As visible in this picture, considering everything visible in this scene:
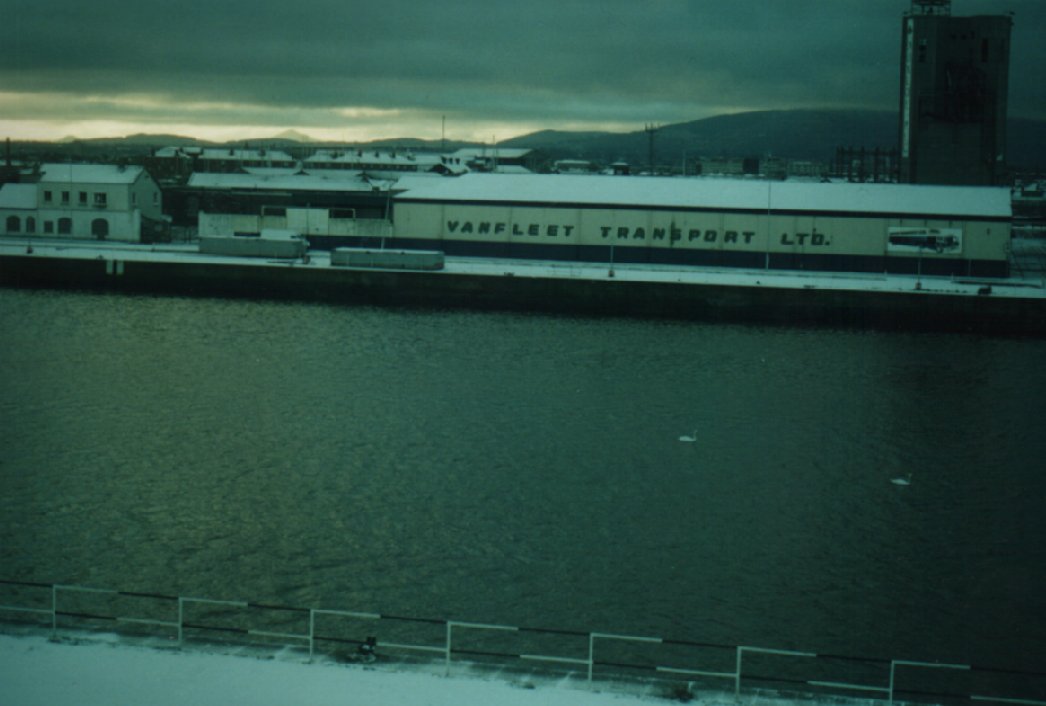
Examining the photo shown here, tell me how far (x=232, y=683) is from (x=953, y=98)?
34218 millimetres

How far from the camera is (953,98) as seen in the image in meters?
36.7

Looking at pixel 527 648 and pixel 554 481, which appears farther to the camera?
pixel 554 481

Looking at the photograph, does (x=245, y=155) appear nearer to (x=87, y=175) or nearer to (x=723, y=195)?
(x=87, y=175)

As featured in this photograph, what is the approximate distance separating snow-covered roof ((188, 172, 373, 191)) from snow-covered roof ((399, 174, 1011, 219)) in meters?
6.67

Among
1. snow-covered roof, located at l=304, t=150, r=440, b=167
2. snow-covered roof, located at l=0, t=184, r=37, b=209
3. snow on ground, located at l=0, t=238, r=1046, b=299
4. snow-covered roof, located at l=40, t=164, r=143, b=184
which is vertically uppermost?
snow-covered roof, located at l=304, t=150, r=440, b=167

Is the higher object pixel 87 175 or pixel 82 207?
pixel 87 175

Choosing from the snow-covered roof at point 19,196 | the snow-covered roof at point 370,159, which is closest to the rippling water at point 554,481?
the snow-covered roof at point 19,196

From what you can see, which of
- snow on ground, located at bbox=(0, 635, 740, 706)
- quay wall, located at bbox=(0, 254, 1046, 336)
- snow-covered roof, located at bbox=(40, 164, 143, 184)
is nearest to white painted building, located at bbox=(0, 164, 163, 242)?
snow-covered roof, located at bbox=(40, 164, 143, 184)

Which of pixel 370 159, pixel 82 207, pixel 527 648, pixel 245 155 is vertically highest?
pixel 245 155

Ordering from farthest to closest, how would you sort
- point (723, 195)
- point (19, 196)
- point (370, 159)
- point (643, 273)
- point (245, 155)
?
1. point (245, 155)
2. point (370, 159)
3. point (19, 196)
4. point (723, 195)
5. point (643, 273)

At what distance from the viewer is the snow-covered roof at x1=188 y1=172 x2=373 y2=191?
40156mm

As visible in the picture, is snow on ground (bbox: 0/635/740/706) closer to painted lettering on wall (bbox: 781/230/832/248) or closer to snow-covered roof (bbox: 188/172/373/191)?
painted lettering on wall (bbox: 781/230/832/248)

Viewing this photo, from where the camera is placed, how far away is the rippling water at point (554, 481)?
10.1 meters

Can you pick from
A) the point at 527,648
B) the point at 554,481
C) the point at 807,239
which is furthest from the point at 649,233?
the point at 527,648
